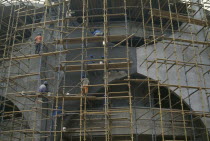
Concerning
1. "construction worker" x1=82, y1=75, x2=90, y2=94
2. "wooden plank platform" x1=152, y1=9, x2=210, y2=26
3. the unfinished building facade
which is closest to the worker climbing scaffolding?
"construction worker" x1=82, y1=75, x2=90, y2=94

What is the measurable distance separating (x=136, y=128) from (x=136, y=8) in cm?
750

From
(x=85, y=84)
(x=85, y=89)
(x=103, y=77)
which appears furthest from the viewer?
(x=103, y=77)

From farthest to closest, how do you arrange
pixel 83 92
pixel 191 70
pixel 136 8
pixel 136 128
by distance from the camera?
pixel 136 8, pixel 191 70, pixel 136 128, pixel 83 92

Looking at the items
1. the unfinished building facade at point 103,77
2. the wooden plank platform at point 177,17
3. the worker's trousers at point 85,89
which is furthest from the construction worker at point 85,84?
the wooden plank platform at point 177,17

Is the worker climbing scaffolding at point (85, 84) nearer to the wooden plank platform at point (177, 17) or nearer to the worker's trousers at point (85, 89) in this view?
the worker's trousers at point (85, 89)

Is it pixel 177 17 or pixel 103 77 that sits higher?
pixel 177 17

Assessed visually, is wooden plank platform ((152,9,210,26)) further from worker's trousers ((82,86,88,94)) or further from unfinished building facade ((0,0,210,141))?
worker's trousers ((82,86,88,94))

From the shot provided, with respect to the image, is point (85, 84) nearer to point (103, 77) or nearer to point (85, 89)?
point (85, 89)

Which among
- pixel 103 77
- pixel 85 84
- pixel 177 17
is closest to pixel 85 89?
pixel 85 84

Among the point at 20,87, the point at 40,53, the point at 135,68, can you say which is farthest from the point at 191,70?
the point at 20,87

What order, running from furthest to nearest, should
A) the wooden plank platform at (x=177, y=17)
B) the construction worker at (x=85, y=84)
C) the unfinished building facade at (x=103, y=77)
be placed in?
the wooden plank platform at (x=177, y=17) → the unfinished building facade at (x=103, y=77) → the construction worker at (x=85, y=84)

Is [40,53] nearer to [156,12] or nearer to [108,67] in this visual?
[108,67]

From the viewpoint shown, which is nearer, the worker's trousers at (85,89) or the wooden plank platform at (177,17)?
the worker's trousers at (85,89)

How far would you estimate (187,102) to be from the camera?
48.5 feet
